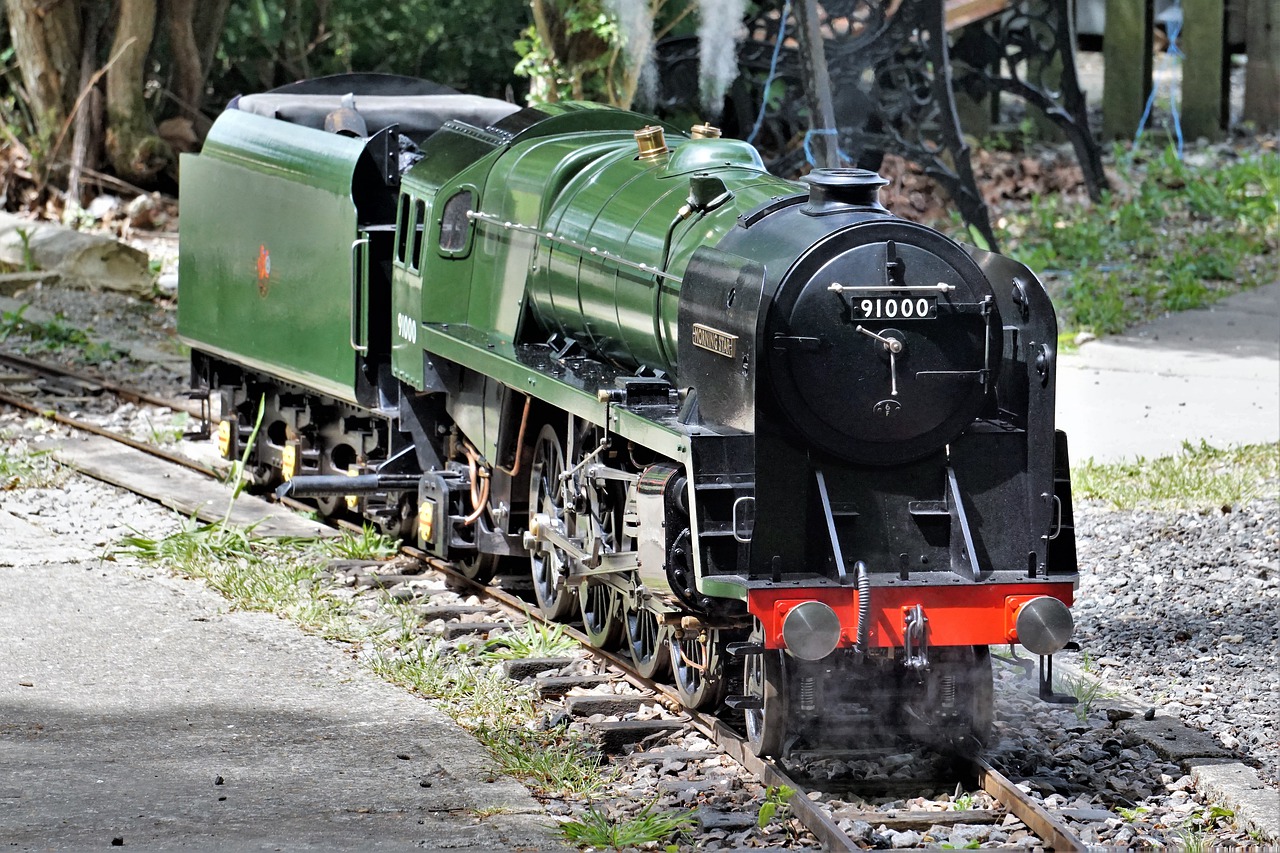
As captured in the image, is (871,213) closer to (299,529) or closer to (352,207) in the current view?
(352,207)

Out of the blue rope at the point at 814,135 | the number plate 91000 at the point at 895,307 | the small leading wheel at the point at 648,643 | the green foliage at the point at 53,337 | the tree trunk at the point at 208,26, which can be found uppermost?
the tree trunk at the point at 208,26

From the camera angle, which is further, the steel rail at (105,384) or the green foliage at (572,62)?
the green foliage at (572,62)

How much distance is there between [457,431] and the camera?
9.13 metres

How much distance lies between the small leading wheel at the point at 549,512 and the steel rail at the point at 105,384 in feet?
16.1

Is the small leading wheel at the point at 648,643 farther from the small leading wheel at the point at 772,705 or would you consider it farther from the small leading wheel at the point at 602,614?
the small leading wheel at the point at 772,705

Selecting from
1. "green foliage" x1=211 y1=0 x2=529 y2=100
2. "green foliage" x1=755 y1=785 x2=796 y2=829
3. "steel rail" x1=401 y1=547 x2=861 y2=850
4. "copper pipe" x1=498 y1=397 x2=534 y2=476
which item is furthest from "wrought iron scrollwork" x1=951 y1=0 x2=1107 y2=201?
"green foliage" x1=755 y1=785 x2=796 y2=829

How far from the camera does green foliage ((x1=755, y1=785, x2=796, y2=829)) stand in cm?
564

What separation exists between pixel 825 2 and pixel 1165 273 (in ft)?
13.4

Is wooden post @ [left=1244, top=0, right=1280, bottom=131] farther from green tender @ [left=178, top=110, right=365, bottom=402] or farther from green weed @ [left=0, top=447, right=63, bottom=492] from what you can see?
green weed @ [left=0, top=447, right=63, bottom=492]

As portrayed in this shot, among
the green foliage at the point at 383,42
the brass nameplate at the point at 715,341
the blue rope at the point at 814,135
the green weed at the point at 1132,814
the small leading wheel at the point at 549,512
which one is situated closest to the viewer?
the green weed at the point at 1132,814

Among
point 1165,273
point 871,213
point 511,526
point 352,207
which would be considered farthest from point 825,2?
point 871,213

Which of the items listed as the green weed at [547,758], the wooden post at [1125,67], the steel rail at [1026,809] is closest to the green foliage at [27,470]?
the green weed at [547,758]

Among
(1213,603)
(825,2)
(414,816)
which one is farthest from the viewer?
(825,2)

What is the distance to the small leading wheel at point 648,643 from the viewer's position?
23.1 feet
